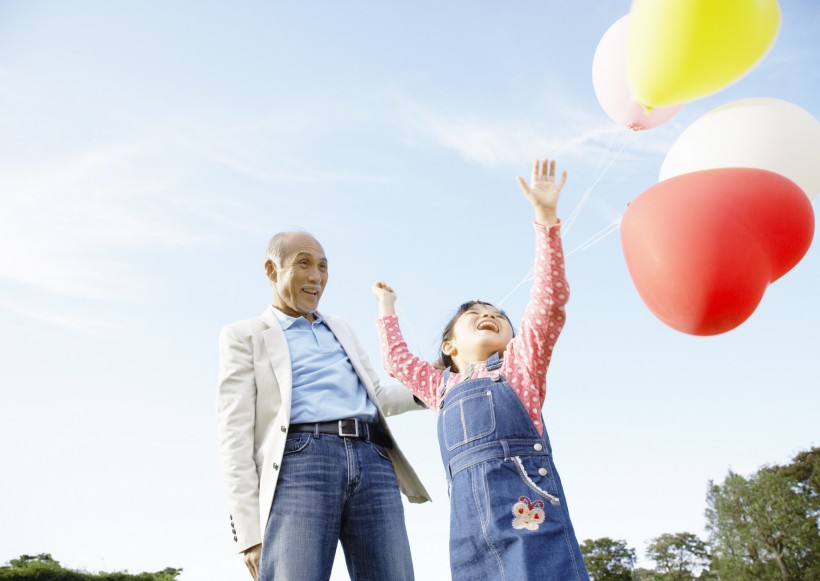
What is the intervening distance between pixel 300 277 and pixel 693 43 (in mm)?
1810

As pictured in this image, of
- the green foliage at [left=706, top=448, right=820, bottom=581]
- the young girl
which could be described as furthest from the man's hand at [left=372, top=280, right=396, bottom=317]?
the green foliage at [left=706, top=448, right=820, bottom=581]

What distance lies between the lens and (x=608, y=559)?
34.8 metres

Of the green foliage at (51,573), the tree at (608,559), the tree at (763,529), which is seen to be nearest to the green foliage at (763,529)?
the tree at (763,529)

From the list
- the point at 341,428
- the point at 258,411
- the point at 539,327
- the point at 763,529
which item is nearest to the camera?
the point at 539,327

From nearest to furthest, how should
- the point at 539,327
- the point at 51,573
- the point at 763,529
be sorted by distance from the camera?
the point at 539,327 < the point at 51,573 < the point at 763,529

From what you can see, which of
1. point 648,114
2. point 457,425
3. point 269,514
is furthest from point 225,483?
point 648,114

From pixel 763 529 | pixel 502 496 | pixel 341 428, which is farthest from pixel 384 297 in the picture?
pixel 763 529

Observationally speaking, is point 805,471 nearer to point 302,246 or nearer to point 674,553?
point 674,553

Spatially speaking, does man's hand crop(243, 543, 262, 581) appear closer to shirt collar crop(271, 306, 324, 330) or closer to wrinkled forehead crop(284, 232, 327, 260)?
shirt collar crop(271, 306, 324, 330)

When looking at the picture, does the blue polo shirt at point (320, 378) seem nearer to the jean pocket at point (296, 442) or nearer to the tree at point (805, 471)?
the jean pocket at point (296, 442)

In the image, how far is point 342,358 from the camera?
314 cm

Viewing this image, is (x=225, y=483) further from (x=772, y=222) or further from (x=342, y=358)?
(x=772, y=222)

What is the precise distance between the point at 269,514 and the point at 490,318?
113 centimetres

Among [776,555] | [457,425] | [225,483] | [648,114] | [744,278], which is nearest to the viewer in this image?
[744,278]
